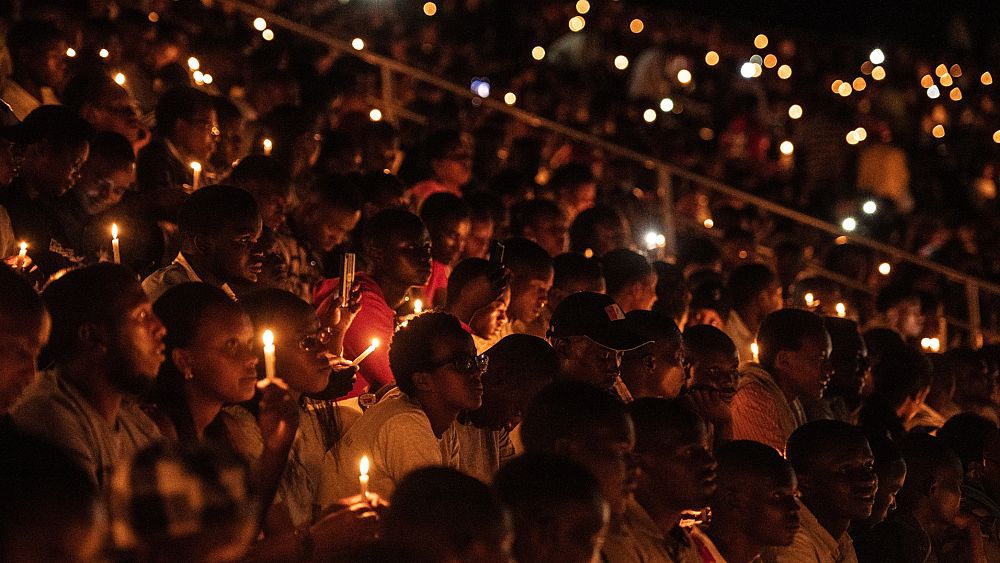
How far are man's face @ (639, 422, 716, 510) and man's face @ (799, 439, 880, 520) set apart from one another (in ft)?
3.74

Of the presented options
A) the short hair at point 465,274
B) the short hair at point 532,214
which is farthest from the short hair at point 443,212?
the short hair at point 532,214

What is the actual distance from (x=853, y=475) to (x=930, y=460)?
979 mm

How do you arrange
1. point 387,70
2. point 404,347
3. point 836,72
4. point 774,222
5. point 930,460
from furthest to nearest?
Result: 1. point 836,72
2. point 774,222
3. point 387,70
4. point 930,460
5. point 404,347

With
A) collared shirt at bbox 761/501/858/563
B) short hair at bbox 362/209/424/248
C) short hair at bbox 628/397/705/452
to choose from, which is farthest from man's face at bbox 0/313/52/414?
collared shirt at bbox 761/501/858/563

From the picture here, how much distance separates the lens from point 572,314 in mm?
5809

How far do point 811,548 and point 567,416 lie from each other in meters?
1.70

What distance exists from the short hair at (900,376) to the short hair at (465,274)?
278 cm

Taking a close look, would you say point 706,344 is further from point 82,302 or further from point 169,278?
point 82,302

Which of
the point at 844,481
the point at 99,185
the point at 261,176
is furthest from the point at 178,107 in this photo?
the point at 844,481

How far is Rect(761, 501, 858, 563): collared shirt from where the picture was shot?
209 inches

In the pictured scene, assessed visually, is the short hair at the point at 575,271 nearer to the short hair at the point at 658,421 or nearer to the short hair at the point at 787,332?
the short hair at the point at 787,332

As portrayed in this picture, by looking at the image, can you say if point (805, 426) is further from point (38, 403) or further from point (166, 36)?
point (166, 36)

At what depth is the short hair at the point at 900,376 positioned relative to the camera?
24.9ft

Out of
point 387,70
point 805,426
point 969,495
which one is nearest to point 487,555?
point 805,426
